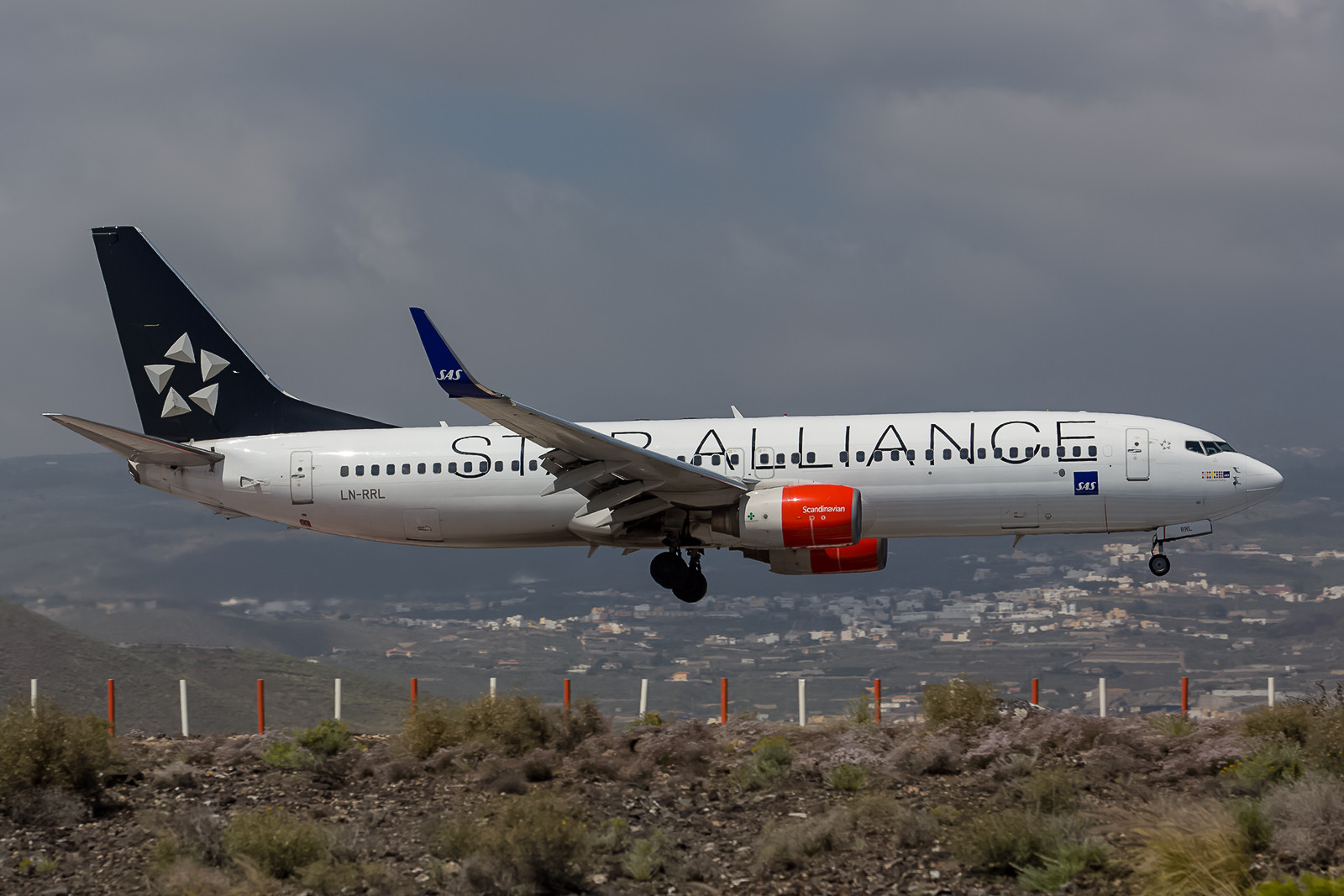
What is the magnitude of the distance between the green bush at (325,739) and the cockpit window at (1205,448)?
1900 centimetres

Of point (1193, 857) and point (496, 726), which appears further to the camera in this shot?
point (496, 726)

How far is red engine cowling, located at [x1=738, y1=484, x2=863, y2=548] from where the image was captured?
84.5 feet

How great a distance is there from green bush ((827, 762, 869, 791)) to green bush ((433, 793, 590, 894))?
446cm

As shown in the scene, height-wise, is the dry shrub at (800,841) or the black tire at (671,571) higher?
the black tire at (671,571)

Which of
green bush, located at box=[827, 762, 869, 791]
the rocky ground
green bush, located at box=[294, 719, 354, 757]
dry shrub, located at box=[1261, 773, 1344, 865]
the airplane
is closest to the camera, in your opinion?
dry shrub, located at box=[1261, 773, 1344, 865]

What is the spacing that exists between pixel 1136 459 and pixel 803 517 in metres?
7.85

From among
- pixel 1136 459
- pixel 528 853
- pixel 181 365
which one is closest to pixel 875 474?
pixel 1136 459

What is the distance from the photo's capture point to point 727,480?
87.4 ft

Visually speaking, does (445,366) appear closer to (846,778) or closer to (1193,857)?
(846,778)

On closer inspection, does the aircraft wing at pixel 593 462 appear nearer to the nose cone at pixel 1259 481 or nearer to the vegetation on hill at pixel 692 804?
the vegetation on hill at pixel 692 804

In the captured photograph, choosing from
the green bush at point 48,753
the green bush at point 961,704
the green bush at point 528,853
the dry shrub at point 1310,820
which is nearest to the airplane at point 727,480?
the green bush at point 961,704

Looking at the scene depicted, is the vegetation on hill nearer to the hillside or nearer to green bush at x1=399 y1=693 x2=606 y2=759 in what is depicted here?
green bush at x1=399 y1=693 x2=606 y2=759

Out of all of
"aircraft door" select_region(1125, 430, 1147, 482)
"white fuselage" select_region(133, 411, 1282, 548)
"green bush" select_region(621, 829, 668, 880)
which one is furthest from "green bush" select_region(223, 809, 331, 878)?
"aircraft door" select_region(1125, 430, 1147, 482)

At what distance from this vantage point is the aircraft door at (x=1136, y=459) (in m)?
27.6
